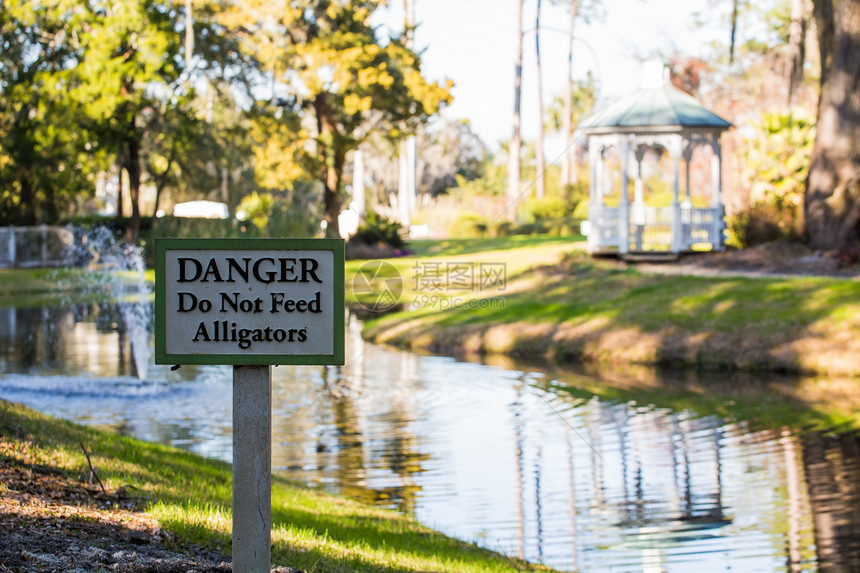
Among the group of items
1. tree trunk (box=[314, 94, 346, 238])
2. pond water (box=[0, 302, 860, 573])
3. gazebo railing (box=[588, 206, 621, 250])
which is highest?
tree trunk (box=[314, 94, 346, 238])

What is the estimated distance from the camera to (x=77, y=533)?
5.20 meters

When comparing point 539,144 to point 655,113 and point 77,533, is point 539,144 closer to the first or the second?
point 655,113

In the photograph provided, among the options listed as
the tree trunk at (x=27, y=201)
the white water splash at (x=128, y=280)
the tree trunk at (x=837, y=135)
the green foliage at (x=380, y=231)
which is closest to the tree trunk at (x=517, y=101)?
→ the green foliage at (x=380, y=231)

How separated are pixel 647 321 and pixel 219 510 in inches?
483

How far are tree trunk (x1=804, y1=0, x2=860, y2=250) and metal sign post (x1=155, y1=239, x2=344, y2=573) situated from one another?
18.7m

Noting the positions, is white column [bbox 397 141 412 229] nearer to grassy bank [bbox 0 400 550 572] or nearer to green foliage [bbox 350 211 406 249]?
green foliage [bbox 350 211 406 249]

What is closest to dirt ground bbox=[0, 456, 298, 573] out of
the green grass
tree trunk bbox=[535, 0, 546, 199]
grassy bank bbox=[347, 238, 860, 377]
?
grassy bank bbox=[347, 238, 860, 377]

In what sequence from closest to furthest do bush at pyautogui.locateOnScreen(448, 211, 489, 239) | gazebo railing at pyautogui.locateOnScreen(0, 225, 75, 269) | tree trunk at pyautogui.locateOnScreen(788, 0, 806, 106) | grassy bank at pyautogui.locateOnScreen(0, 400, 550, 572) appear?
grassy bank at pyautogui.locateOnScreen(0, 400, 550, 572), tree trunk at pyautogui.locateOnScreen(788, 0, 806, 106), gazebo railing at pyautogui.locateOnScreen(0, 225, 75, 269), bush at pyautogui.locateOnScreen(448, 211, 489, 239)

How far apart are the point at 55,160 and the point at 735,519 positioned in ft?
109

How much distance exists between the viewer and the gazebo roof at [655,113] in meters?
24.8

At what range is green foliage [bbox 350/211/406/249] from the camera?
112 ft

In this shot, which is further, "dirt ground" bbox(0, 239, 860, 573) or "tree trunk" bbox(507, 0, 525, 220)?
"tree trunk" bbox(507, 0, 525, 220)

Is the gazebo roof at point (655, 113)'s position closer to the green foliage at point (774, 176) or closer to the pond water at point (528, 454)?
the green foliage at point (774, 176)

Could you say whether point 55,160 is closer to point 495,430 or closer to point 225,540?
point 495,430
